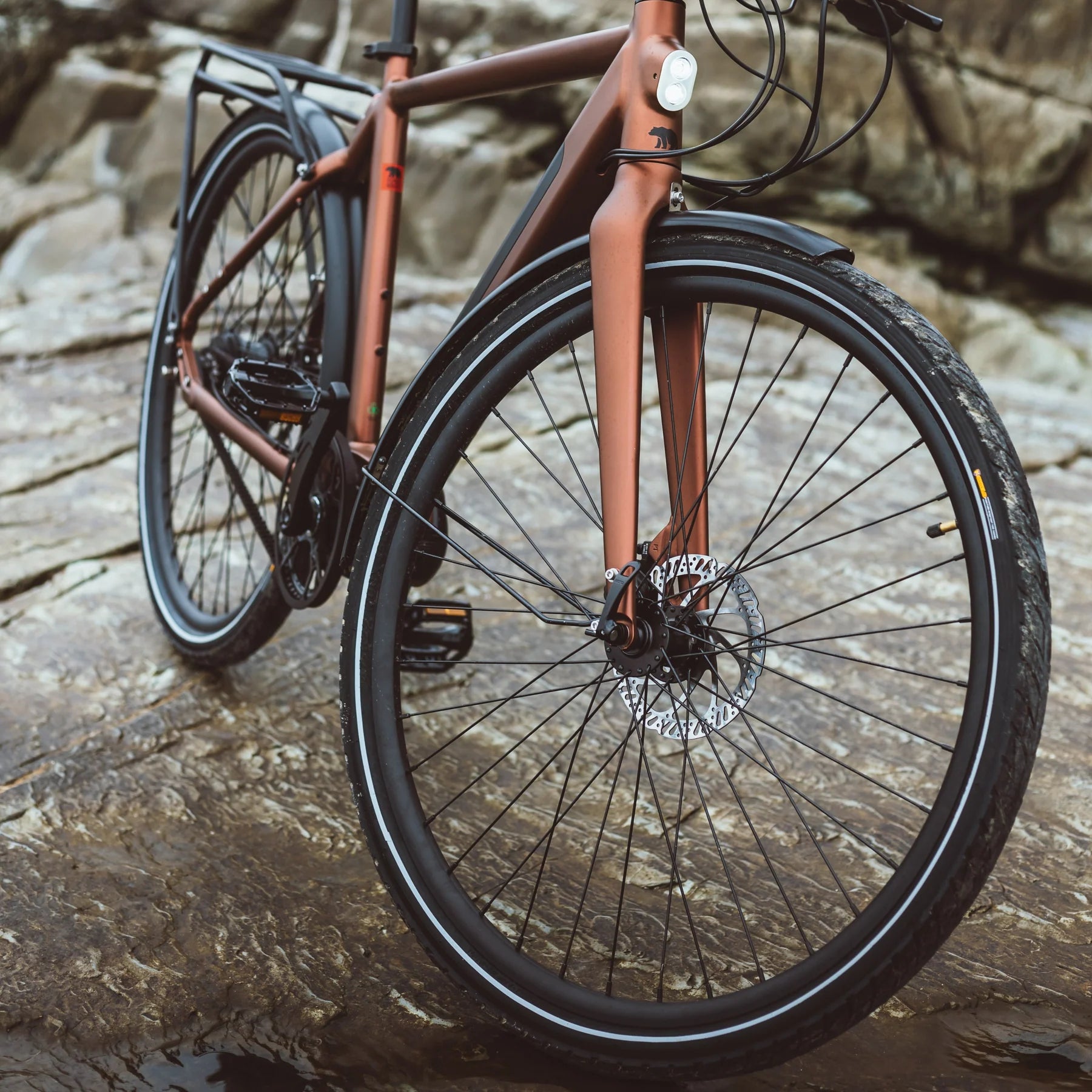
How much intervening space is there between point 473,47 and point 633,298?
20.9 ft

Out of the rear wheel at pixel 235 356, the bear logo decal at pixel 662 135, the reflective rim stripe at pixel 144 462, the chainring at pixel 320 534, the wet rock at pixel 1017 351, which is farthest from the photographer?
the wet rock at pixel 1017 351

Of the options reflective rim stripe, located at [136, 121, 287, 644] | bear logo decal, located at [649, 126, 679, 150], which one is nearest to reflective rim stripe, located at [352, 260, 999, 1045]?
bear logo decal, located at [649, 126, 679, 150]

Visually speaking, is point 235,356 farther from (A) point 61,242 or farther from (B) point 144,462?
(A) point 61,242

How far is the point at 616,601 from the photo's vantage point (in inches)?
49.2

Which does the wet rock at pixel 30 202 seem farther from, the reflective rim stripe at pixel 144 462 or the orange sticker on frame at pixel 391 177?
the orange sticker on frame at pixel 391 177

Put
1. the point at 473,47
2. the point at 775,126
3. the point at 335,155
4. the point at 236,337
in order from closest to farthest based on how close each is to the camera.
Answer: the point at 335,155 < the point at 236,337 < the point at 775,126 < the point at 473,47

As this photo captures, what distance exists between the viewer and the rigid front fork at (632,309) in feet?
4.16

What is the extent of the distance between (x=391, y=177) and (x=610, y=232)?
64 cm

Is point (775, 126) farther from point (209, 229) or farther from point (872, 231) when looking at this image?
point (209, 229)

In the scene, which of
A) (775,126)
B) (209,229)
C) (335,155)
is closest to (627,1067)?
(335,155)

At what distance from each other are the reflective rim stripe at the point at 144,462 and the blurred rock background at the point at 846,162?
→ 416 cm

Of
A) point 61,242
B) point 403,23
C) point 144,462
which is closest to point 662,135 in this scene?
point 403,23

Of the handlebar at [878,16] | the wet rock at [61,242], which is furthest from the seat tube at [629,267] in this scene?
the wet rock at [61,242]

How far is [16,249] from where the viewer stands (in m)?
6.82
